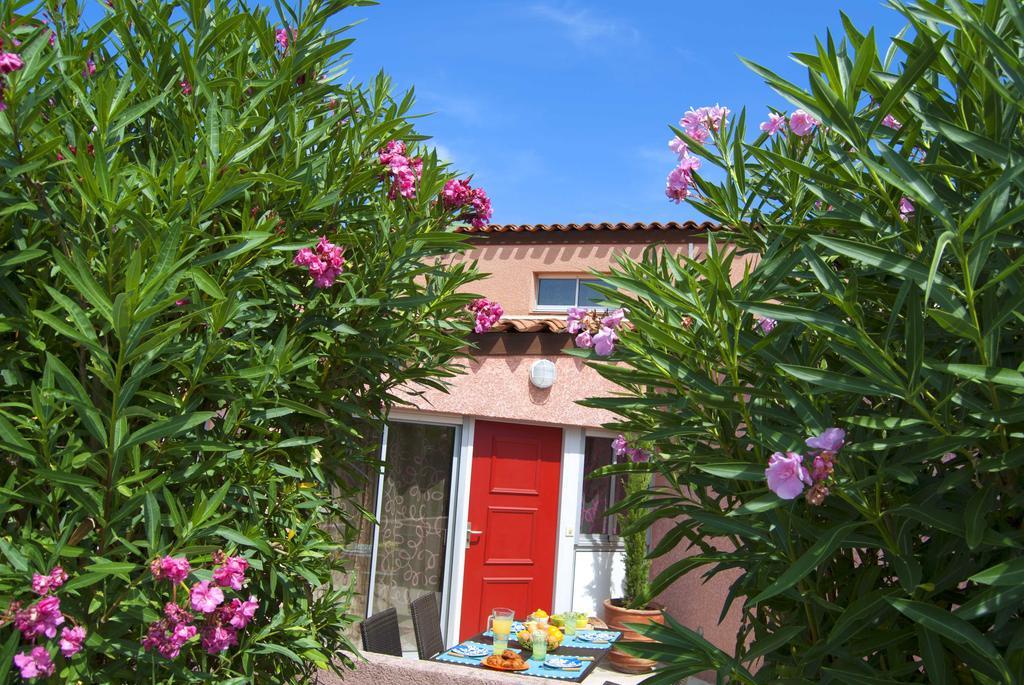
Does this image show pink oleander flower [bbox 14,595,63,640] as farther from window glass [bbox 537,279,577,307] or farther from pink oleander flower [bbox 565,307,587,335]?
window glass [bbox 537,279,577,307]

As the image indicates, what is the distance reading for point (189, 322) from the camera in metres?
2.15

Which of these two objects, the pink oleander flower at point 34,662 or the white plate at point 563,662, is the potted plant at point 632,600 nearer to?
the white plate at point 563,662

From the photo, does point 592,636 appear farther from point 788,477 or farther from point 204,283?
point 788,477

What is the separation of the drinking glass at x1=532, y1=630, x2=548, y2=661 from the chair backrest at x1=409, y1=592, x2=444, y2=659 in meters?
0.86

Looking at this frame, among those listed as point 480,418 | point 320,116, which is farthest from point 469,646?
point 480,418

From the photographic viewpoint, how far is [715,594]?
7.39 m

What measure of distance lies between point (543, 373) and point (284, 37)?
6.10m

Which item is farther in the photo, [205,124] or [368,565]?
[368,565]

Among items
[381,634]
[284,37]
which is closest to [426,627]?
[381,634]

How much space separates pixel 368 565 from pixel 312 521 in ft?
20.4

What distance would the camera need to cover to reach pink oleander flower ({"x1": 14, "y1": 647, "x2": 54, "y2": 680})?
6.66ft

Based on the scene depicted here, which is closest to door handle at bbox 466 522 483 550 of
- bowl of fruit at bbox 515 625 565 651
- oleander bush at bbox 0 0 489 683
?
bowl of fruit at bbox 515 625 565 651

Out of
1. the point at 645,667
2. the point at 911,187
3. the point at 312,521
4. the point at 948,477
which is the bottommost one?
the point at 645,667

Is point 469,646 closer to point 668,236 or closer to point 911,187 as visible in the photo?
point 911,187
